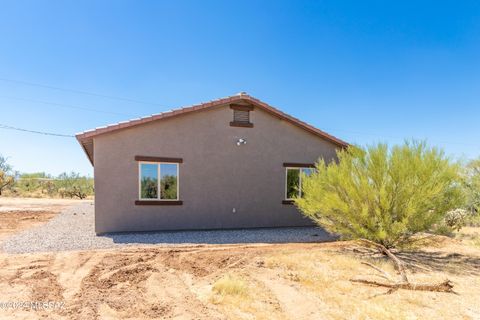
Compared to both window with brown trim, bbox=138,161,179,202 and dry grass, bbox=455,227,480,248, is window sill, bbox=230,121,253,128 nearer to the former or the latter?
window with brown trim, bbox=138,161,179,202

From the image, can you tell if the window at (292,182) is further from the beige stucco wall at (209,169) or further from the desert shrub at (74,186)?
the desert shrub at (74,186)

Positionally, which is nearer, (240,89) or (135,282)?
(135,282)

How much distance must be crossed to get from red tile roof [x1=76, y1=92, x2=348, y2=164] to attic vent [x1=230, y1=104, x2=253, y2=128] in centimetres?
27

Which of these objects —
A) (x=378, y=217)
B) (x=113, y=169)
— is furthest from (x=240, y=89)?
(x=378, y=217)

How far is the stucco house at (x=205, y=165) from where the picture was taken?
402 inches

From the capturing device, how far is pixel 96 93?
1099 inches

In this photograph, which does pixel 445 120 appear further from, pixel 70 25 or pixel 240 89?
pixel 70 25

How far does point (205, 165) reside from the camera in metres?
11.4

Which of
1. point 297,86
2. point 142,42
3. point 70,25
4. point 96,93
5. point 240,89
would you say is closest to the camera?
point 240,89

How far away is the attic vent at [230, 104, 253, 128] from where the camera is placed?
11828mm

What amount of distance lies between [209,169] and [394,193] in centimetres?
671

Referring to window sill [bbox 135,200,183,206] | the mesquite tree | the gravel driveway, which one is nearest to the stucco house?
window sill [bbox 135,200,183,206]

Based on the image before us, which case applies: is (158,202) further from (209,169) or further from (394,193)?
(394,193)

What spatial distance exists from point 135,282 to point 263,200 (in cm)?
747
